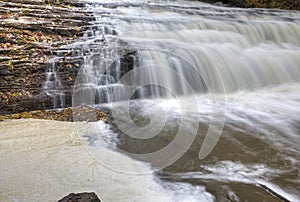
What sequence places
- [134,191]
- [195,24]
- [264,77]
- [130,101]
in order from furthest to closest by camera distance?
[195,24] < [264,77] < [130,101] < [134,191]

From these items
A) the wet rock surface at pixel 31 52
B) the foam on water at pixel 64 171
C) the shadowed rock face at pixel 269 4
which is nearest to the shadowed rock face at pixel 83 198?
the foam on water at pixel 64 171

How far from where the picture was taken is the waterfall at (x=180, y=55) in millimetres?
4602

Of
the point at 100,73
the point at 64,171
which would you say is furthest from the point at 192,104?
the point at 64,171

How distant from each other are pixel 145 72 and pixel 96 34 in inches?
52.5

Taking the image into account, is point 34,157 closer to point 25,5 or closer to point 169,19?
point 25,5

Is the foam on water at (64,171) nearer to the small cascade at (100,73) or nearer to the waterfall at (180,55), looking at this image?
the small cascade at (100,73)

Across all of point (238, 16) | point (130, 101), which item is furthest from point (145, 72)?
point (238, 16)

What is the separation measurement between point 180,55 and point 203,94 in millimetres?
1011

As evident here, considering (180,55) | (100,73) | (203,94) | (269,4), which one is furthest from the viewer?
(269,4)

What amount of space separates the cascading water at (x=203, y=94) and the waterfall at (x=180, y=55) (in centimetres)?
2

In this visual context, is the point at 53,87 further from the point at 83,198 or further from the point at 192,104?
A: the point at 83,198

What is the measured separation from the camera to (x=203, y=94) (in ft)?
16.7

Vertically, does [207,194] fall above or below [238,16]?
below

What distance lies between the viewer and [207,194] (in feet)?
7.14
